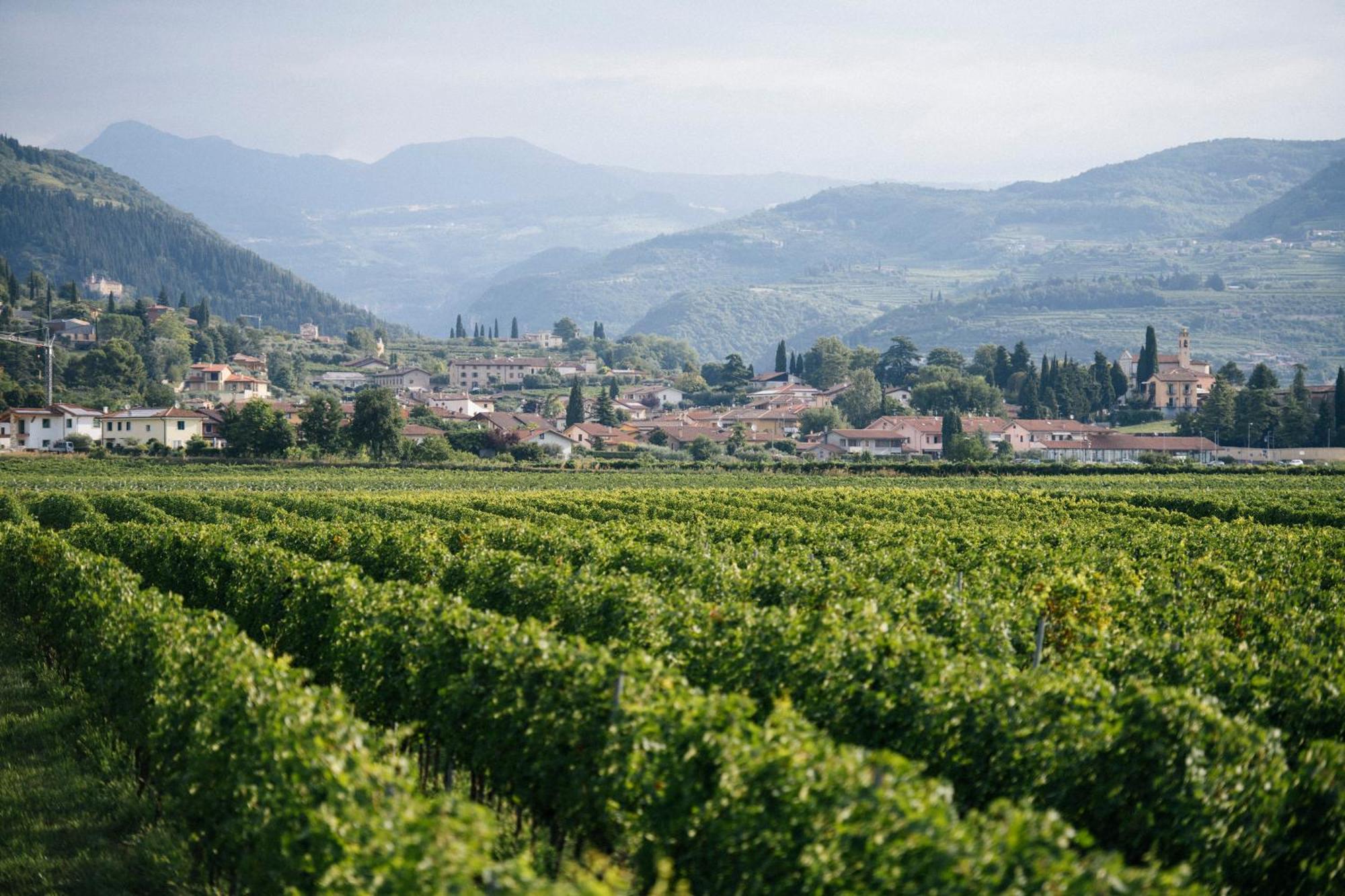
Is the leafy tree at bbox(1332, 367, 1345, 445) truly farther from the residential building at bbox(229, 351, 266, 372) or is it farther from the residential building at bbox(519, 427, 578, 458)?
the residential building at bbox(229, 351, 266, 372)

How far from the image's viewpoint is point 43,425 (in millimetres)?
103562

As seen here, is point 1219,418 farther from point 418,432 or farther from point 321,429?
point 321,429

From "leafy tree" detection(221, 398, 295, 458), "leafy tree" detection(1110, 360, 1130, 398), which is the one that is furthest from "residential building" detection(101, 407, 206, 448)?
"leafy tree" detection(1110, 360, 1130, 398)

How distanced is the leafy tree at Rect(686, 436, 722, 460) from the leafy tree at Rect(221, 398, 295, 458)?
121ft

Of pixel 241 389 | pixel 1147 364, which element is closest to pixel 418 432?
pixel 241 389

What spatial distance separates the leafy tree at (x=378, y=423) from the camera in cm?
9469

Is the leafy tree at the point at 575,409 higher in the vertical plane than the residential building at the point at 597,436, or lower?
higher

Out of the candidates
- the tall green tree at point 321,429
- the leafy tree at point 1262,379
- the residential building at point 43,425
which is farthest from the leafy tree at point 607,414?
the leafy tree at point 1262,379

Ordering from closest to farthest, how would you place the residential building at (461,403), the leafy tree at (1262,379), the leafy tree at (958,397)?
1. the leafy tree at (1262,379)
2. the leafy tree at (958,397)
3. the residential building at (461,403)

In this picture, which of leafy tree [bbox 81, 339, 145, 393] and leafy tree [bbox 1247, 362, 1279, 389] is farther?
leafy tree [bbox 81, 339, 145, 393]

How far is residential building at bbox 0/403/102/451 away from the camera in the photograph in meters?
101

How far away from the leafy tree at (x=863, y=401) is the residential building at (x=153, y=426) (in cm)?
8305

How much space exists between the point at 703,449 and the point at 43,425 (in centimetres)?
5689

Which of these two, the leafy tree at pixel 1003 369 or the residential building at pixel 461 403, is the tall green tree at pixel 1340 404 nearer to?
the leafy tree at pixel 1003 369
